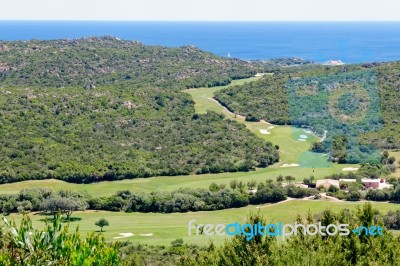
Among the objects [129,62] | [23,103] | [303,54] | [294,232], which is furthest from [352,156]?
[303,54]

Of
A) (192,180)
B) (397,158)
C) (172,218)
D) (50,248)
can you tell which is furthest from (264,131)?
(50,248)

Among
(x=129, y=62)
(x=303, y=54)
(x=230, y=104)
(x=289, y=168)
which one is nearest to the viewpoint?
(x=289, y=168)

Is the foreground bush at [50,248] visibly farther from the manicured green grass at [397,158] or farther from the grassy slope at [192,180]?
the manicured green grass at [397,158]

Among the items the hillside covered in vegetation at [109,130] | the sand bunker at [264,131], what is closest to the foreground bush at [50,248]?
the hillside covered in vegetation at [109,130]

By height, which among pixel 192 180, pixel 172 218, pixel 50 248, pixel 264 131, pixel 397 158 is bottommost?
pixel 192 180

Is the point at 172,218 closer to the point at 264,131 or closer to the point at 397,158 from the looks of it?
the point at 397,158

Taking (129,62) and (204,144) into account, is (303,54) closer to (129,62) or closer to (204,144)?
(129,62)
